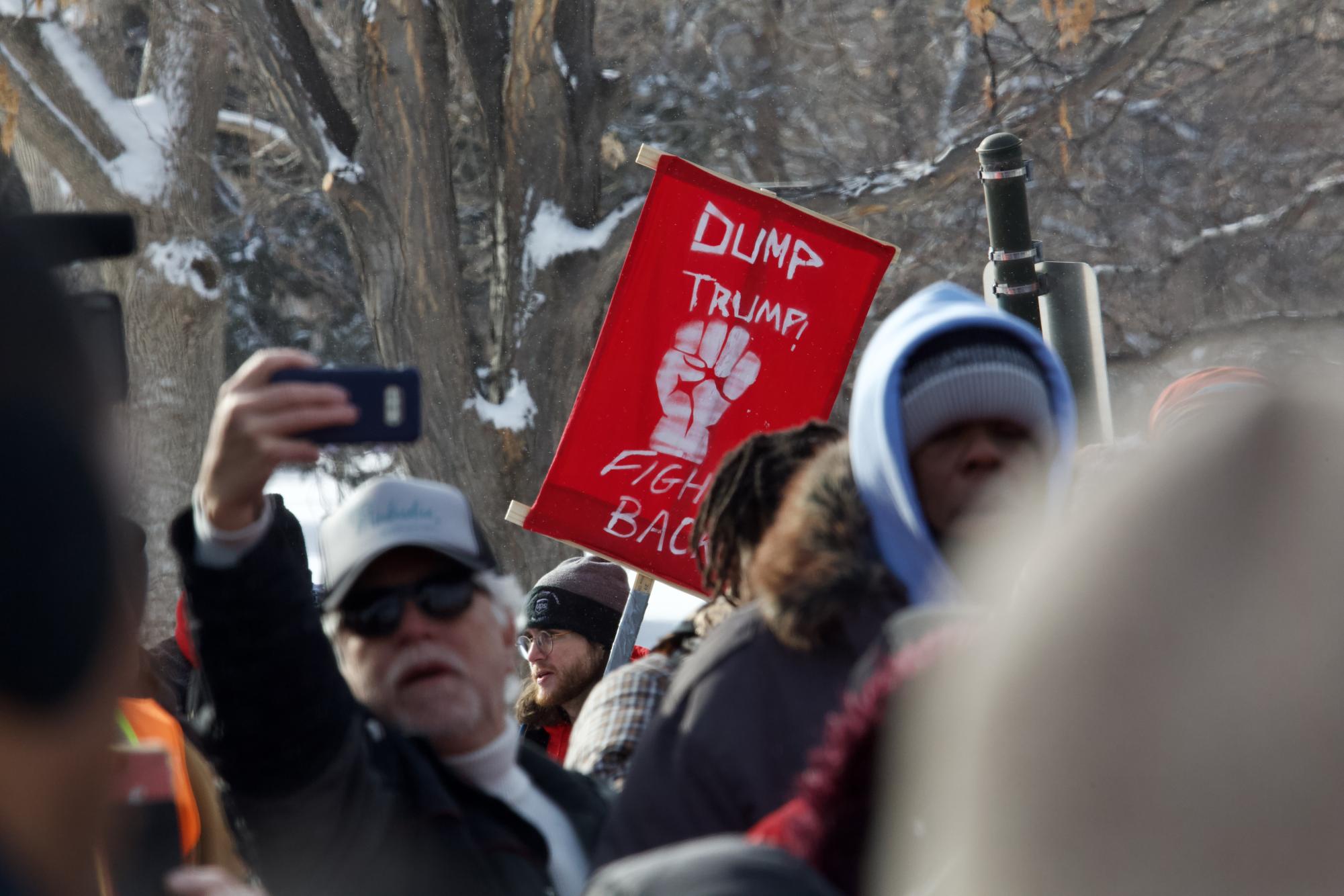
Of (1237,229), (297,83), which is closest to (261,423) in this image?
(297,83)

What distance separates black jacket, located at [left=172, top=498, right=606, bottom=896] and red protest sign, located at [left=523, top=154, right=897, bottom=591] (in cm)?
254

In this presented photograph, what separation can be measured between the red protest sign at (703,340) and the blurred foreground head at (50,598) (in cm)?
358

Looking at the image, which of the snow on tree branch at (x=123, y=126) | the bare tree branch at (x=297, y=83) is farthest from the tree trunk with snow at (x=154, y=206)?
the bare tree branch at (x=297, y=83)

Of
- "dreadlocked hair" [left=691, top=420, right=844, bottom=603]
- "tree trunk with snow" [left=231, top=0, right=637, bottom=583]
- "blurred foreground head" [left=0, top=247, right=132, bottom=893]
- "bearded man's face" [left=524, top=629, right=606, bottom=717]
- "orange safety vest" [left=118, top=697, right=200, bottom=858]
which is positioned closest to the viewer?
"blurred foreground head" [left=0, top=247, right=132, bottom=893]

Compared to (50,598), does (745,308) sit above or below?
above

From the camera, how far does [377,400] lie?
1634 mm

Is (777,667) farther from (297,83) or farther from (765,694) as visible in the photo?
(297,83)

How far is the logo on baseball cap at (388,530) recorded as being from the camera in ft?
6.40

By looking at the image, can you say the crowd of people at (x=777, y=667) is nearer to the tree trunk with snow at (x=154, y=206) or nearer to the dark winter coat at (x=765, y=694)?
the dark winter coat at (x=765, y=694)

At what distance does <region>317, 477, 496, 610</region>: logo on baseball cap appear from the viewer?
1952 millimetres

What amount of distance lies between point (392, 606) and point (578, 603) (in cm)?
209

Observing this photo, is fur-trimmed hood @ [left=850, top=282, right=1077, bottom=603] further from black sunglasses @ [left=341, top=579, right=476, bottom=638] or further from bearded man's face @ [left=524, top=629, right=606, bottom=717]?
bearded man's face @ [left=524, top=629, right=606, bottom=717]

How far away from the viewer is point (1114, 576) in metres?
0.75

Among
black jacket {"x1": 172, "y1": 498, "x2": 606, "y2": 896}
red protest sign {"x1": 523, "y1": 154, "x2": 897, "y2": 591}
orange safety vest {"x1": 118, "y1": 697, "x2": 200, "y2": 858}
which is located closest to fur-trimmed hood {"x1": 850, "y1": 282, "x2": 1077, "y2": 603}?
black jacket {"x1": 172, "y1": 498, "x2": 606, "y2": 896}
